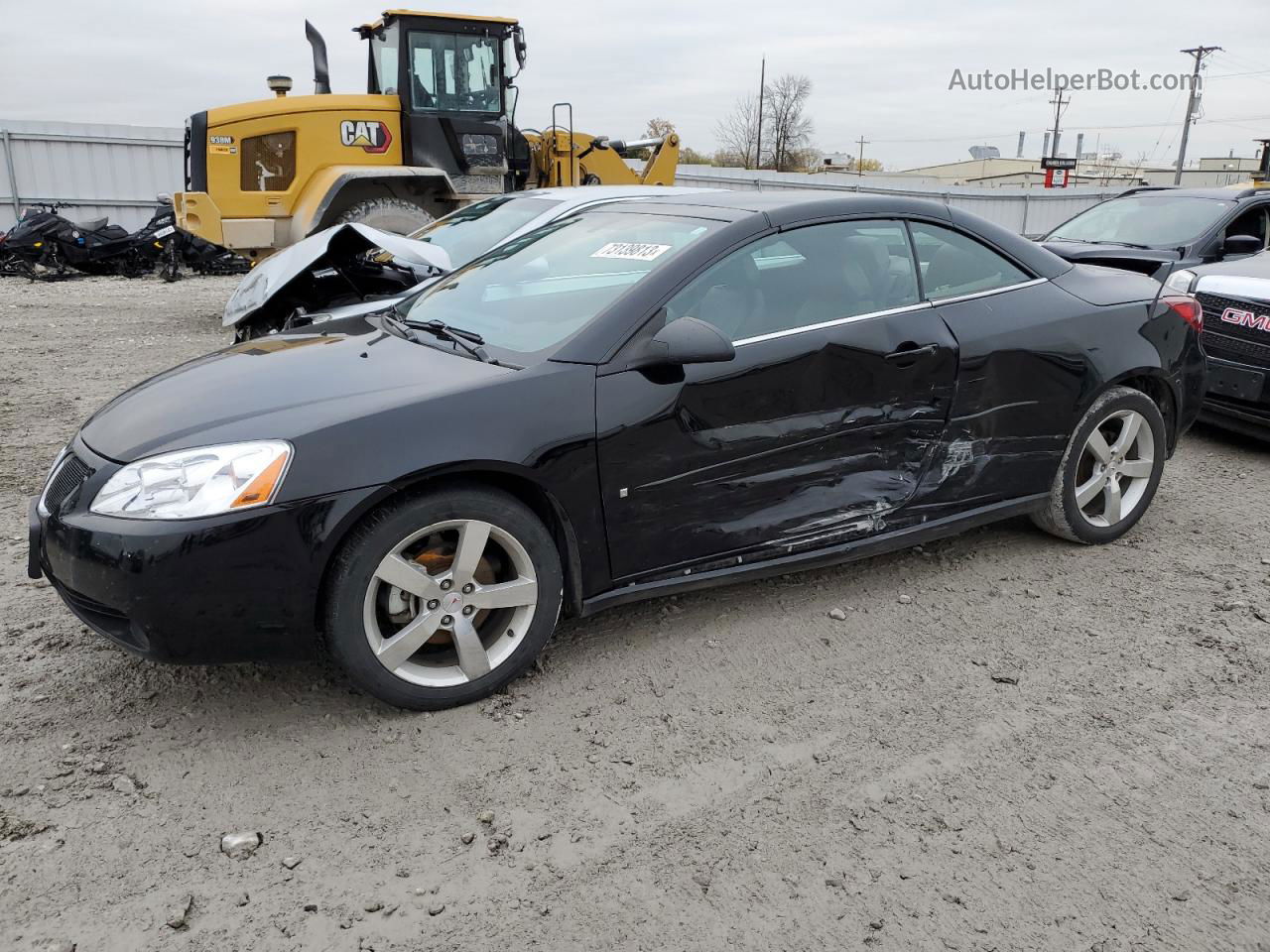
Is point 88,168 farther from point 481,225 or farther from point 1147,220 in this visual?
point 1147,220

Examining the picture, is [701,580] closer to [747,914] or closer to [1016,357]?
[747,914]

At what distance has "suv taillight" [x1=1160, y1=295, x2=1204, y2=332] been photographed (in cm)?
446

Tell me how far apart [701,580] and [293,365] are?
5.12 feet

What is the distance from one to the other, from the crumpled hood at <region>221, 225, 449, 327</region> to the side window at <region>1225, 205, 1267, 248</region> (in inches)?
259

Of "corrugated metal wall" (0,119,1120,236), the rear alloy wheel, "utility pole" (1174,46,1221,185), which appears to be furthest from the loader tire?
"utility pole" (1174,46,1221,185)

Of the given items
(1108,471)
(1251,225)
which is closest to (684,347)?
(1108,471)

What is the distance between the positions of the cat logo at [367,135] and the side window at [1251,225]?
27.5 feet

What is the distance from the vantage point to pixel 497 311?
368 cm

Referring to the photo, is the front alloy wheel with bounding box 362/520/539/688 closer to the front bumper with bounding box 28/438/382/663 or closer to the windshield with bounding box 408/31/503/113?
the front bumper with bounding box 28/438/382/663

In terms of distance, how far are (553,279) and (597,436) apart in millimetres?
915

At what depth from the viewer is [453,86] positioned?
1105 centimetres

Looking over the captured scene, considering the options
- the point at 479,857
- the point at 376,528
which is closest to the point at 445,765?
the point at 479,857

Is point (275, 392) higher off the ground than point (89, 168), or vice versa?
point (89, 168)

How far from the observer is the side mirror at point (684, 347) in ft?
10.2
